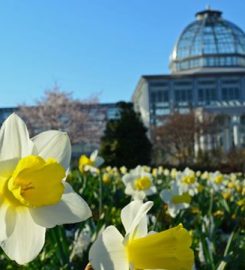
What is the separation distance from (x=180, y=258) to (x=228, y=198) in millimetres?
3864

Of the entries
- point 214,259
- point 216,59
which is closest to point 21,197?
point 214,259

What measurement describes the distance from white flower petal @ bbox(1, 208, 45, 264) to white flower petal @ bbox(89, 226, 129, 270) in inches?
3.7

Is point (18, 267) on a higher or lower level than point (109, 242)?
lower

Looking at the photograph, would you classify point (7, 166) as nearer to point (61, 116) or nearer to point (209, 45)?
point (61, 116)

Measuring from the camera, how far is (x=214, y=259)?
81.3 inches

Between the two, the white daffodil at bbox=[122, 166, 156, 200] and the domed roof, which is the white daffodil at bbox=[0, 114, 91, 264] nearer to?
the white daffodil at bbox=[122, 166, 156, 200]

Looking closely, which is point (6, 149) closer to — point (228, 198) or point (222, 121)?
point (228, 198)

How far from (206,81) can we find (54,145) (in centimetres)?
4850

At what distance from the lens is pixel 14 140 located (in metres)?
Answer: 0.83

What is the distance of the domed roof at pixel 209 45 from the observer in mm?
54094

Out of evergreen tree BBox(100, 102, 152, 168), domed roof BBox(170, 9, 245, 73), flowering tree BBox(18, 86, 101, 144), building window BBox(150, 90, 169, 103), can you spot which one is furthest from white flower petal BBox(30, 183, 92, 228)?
domed roof BBox(170, 9, 245, 73)

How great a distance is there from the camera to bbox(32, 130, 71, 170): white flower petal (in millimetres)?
836

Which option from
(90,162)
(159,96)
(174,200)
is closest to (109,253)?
(174,200)

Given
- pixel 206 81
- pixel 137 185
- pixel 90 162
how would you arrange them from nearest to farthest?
pixel 137 185
pixel 90 162
pixel 206 81
